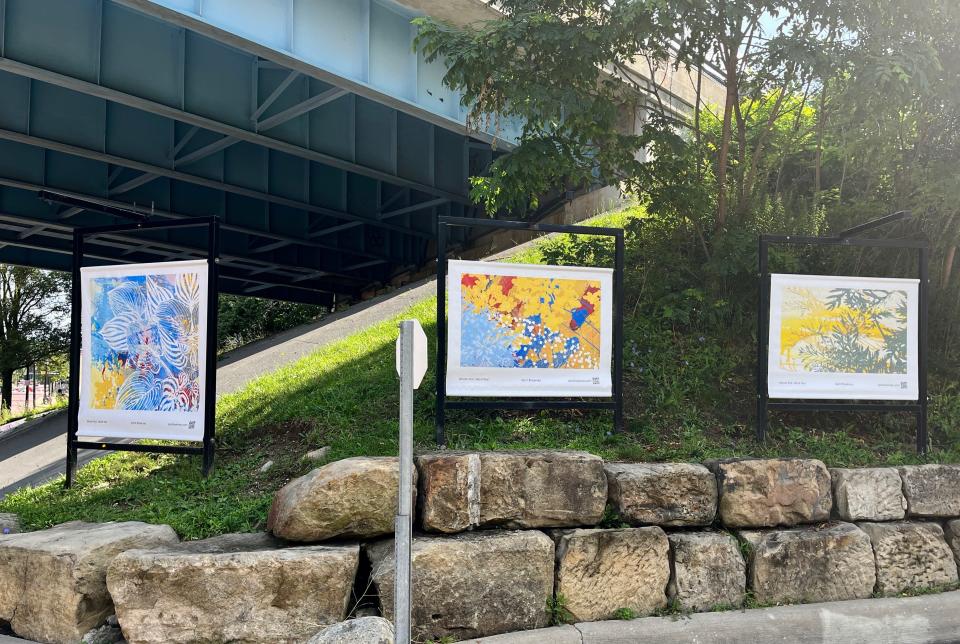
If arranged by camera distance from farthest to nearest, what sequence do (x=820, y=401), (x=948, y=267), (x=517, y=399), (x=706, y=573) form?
(x=948, y=267) → (x=820, y=401) → (x=517, y=399) → (x=706, y=573)

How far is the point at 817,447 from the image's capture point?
701 cm

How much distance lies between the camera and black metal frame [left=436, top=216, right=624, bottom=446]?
259 inches

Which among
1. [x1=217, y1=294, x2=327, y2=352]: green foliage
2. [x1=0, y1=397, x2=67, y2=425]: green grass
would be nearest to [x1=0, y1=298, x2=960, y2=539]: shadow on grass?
[x1=0, y1=397, x2=67, y2=425]: green grass

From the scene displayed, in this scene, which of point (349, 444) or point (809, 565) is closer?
point (809, 565)

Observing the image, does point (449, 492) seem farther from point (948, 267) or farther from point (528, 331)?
point (948, 267)

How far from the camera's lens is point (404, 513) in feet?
12.2

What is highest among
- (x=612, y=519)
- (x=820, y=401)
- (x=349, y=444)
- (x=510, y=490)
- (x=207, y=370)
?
(x=207, y=370)

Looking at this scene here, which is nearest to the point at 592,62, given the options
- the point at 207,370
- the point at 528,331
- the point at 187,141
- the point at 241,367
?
the point at 528,331

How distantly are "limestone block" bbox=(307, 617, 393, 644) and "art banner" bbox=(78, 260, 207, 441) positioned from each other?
3.32 meters

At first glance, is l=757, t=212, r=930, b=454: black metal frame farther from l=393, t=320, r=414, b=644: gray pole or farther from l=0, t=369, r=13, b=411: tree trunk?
l=0, t=369, r=13, b=411: tree trunk

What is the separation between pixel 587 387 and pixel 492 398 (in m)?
0.95

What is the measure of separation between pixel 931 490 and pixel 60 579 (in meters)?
7.16

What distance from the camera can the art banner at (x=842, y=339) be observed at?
23.3 ft

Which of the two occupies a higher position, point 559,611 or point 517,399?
point 517,399
